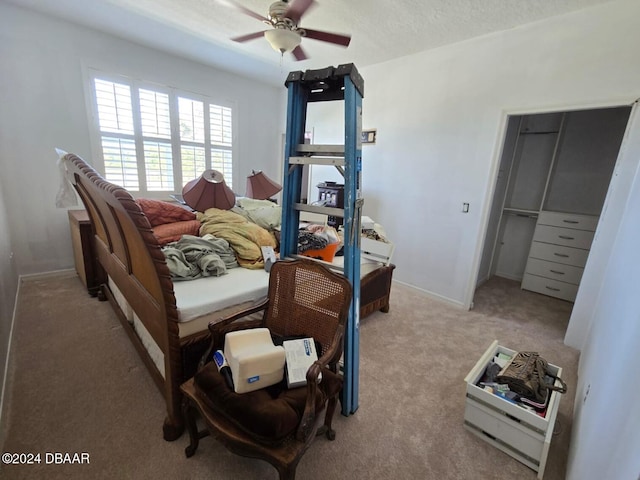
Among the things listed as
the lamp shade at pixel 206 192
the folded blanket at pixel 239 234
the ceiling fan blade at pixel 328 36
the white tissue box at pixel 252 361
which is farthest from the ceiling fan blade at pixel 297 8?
the white tissue box at pixel 252 361

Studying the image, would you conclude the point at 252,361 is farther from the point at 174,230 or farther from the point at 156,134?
the point at 156,134

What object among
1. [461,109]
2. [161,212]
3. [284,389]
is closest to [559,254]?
[461,109]

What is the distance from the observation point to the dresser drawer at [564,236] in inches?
128

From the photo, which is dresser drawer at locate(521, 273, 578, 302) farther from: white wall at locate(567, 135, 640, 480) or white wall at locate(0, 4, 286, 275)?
white wall at locate(0, 4, 286, 275)

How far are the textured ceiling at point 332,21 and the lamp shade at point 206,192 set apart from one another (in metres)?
1.42

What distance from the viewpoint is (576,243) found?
3314 millimetres

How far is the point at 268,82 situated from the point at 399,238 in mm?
3553

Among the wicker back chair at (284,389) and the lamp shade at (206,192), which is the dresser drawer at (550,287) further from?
the lamp shade at (206,192)

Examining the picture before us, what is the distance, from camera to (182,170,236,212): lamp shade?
256 centimetres

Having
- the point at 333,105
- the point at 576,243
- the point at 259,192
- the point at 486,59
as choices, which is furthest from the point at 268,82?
the point at 576,243

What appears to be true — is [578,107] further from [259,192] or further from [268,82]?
[268,82]

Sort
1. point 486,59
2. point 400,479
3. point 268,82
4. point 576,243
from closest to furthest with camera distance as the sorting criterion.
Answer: point 400,479 < point 486,59 < point 576,243 < point 268,82

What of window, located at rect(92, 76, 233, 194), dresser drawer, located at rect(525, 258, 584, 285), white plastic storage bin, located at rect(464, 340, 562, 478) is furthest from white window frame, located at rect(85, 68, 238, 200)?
dresser drawer, located at rect(525, 258, 584, 285)

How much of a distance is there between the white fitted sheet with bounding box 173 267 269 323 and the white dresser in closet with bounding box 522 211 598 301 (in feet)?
12.0
